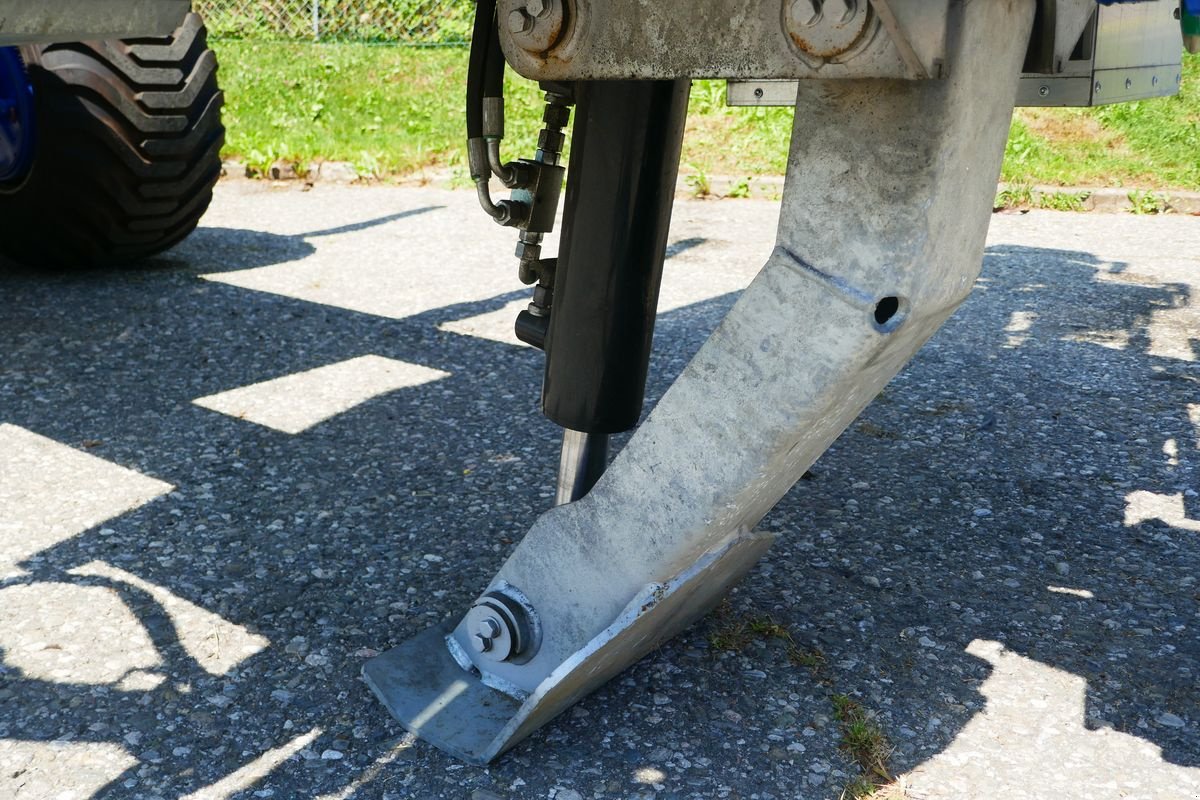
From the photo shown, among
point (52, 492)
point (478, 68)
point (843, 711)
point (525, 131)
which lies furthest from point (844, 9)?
point (525, 131)

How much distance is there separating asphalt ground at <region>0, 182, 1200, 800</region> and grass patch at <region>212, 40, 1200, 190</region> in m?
2.82

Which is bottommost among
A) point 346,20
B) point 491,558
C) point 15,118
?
point 491,558

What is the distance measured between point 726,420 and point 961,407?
83.5 inches

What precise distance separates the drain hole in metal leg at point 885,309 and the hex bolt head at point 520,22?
1.97 ft

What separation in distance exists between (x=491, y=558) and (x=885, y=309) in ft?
4.19

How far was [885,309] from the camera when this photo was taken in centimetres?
152

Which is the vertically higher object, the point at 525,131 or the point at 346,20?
the point at 346,20

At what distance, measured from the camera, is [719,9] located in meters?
1.48

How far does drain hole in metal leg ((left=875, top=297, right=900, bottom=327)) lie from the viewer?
1.51 m

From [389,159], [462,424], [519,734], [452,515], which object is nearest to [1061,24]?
[519,734]

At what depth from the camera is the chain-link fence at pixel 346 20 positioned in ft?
35.6

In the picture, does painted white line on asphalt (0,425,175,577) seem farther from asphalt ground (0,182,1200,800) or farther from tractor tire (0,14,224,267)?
tractor tire (0,14,224,267)

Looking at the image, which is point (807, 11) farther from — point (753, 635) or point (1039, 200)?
point (1039, 200)

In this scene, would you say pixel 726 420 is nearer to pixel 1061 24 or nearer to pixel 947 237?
pixel 947 237
